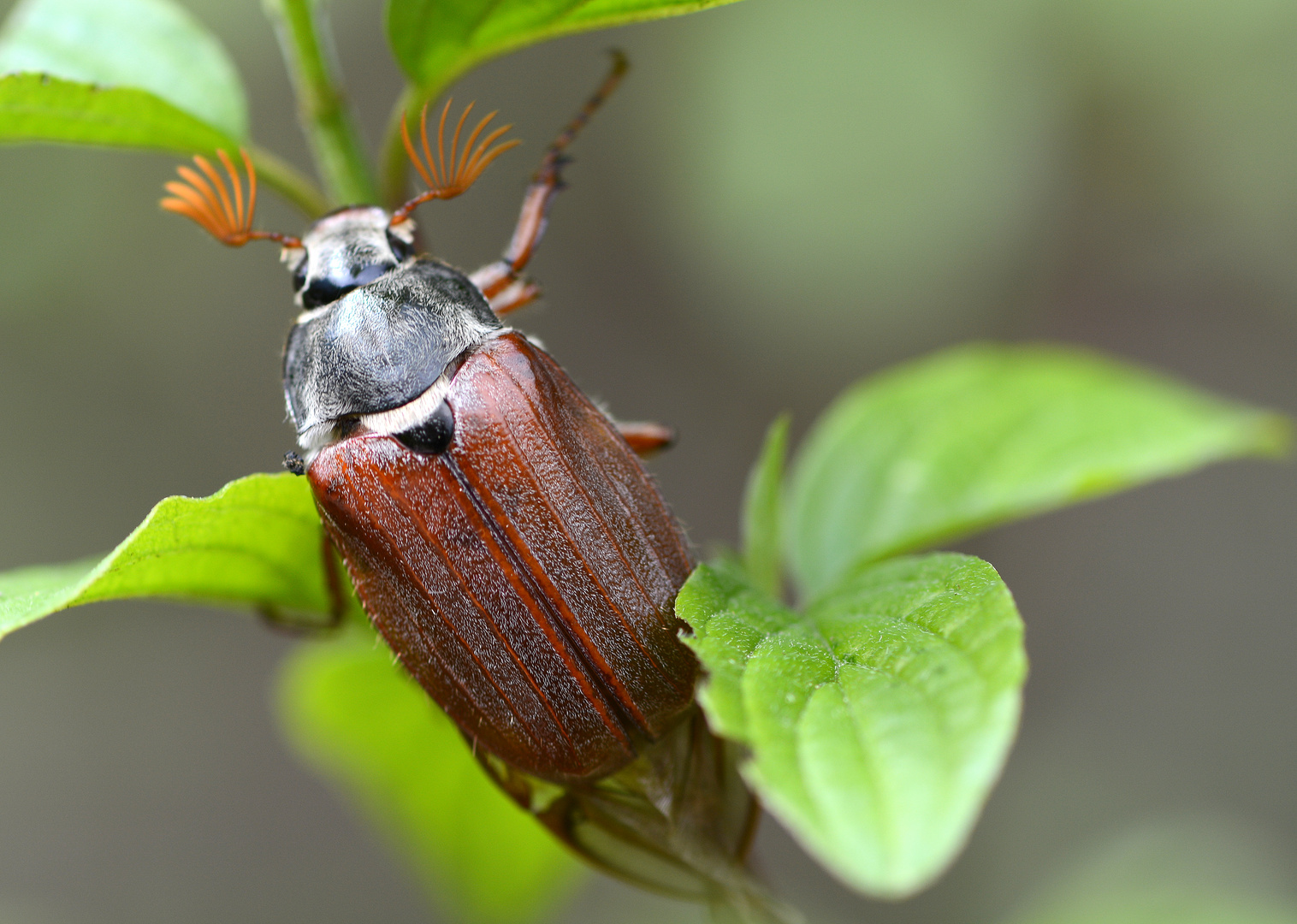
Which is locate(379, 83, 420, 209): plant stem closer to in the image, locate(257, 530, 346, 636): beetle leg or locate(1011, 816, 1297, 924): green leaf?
locate(257, 530, 346, 636): beetle leg


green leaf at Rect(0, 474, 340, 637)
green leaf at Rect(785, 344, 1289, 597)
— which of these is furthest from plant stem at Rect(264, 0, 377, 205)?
green leaf at Rect(785, 344, 1289, 597)

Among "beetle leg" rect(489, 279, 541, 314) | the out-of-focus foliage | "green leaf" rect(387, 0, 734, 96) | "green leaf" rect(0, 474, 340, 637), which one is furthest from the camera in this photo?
the out-of-focus foliage

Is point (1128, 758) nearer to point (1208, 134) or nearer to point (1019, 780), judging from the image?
point (1019, 780)

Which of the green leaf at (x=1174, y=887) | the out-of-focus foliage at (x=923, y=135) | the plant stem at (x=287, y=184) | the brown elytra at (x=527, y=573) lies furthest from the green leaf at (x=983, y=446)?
the out-of-focus foliage at (x=923, y=135)

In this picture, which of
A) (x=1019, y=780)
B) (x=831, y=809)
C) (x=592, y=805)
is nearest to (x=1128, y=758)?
(x=1019, y=780)

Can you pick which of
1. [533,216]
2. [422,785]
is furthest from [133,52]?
Answer: [422,785]
